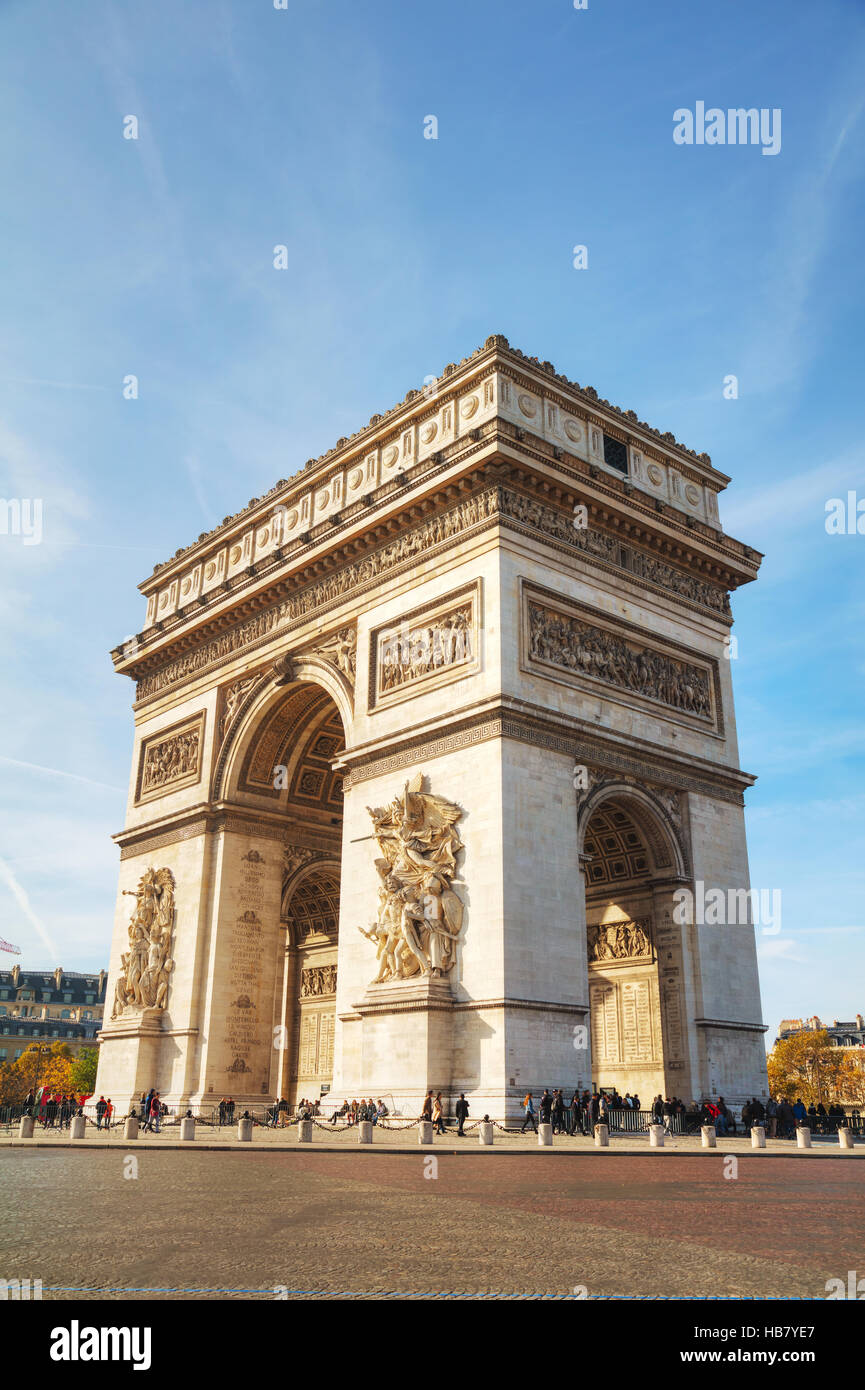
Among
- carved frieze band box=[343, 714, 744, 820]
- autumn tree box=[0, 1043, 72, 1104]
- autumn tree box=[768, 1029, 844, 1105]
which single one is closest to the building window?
carved frieze band box=[343, 714, 744, 820]

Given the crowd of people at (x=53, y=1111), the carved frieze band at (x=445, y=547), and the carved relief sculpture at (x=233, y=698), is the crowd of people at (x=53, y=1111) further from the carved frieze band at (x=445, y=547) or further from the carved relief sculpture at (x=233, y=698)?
the carved frieze band at (x=445, y=547)

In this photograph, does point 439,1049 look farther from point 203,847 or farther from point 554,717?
point 203,847

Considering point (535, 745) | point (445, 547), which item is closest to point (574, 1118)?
point (535, 745)

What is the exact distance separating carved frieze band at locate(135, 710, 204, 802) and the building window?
14232 millimetres

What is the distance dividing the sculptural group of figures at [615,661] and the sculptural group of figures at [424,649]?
155cm

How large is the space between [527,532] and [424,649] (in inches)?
139

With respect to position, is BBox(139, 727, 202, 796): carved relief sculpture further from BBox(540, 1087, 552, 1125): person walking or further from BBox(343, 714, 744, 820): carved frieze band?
BBox(540, 1087, 552, 1125): person walking

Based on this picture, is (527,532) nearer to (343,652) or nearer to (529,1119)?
(343,652)

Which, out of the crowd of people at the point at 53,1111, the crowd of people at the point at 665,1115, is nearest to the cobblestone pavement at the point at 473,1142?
the crowd of people at the point at 665,1115

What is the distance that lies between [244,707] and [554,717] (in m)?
11.3

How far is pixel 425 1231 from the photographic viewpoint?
7043 millimetres

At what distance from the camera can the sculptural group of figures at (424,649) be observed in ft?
80.4

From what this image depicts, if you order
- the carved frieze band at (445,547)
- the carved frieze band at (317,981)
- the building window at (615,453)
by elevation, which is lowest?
the carved frieze band at (317,981)
